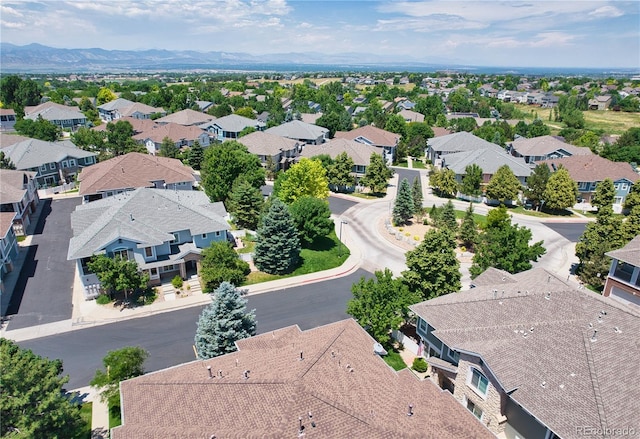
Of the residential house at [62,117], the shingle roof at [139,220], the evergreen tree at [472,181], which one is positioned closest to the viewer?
the shingle roof at [139,220]

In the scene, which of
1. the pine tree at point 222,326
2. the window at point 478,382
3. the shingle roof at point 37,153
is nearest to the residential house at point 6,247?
the pine tree at point 222,326

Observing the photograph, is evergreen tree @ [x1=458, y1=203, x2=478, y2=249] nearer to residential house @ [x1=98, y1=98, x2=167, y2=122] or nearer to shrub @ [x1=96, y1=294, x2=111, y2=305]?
shrub @ [x1=96, y1=294, x2=111, y2=305]

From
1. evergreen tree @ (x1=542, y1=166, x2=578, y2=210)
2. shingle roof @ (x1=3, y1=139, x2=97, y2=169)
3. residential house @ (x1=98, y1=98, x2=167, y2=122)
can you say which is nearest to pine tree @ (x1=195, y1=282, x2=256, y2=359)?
evergreen tree @ (x1=542, y1=166, x2=578, y2=210)

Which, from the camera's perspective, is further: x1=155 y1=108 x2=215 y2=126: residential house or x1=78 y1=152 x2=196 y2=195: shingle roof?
x1=155 y1=108 x2=215 y2=126: residential house

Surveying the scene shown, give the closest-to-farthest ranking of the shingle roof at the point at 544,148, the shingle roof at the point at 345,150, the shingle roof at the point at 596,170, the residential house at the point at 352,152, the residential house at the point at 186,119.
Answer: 1. the shingle roof at the point at 596,170
2. the residential house at the point at 352,152
3. the shingle roof at the point at 345,150
4. the shingle roof at the point at 544,148
5. the residential house at the point at 186,119

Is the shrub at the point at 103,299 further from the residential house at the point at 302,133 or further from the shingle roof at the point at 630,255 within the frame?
the residential house at the point at 302,133

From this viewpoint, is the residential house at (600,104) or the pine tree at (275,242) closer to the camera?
the pine tree at (275,242)
